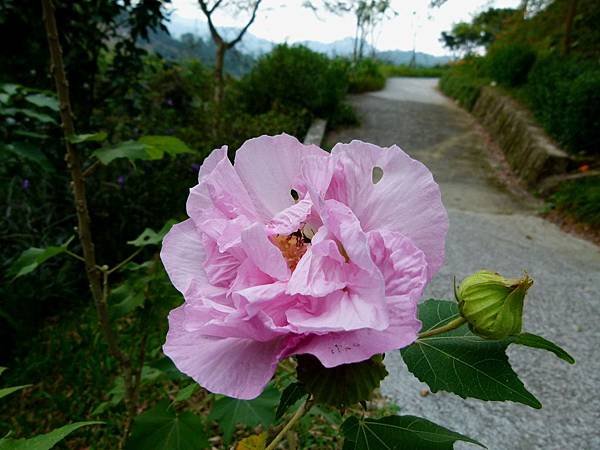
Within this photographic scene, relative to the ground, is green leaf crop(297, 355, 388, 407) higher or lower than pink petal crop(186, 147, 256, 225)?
lower

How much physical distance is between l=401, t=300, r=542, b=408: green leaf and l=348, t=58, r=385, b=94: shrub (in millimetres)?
9289

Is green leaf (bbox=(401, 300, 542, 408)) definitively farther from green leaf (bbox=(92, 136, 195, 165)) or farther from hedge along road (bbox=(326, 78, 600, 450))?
hedge along road (bbox=(326, 78, 600, 450))

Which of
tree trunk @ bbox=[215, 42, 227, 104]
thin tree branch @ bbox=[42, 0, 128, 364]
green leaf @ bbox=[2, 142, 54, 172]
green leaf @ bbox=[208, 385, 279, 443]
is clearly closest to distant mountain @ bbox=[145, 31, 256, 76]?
tree trunk @ bbox=[215, 42, 227, 104]

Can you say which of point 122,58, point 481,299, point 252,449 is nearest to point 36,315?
point 122,58

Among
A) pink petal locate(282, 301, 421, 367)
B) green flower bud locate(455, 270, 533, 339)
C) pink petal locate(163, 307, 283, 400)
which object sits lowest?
pink petal locate(163, 307, 283, 400)

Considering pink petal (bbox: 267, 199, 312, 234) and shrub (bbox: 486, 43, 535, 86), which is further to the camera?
shrub (bbox: 486, 43, 535, 86)

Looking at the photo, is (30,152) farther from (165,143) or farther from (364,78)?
(364,78)

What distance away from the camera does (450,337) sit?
499 mm

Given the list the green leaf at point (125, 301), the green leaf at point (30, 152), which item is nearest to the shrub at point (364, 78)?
the green leaf at point (30, 152)

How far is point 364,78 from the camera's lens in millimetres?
9938

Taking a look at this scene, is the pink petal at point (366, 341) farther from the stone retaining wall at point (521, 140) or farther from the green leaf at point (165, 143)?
the stone retaining wall at point (521, 140)

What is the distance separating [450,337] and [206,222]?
301 millimetres

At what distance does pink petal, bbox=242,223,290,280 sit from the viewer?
1.25 ft

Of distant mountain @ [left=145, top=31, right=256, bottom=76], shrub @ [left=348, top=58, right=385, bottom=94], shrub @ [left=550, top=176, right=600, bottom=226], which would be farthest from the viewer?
shrub @ [left=348, top=58, right=385, bottom=94]
